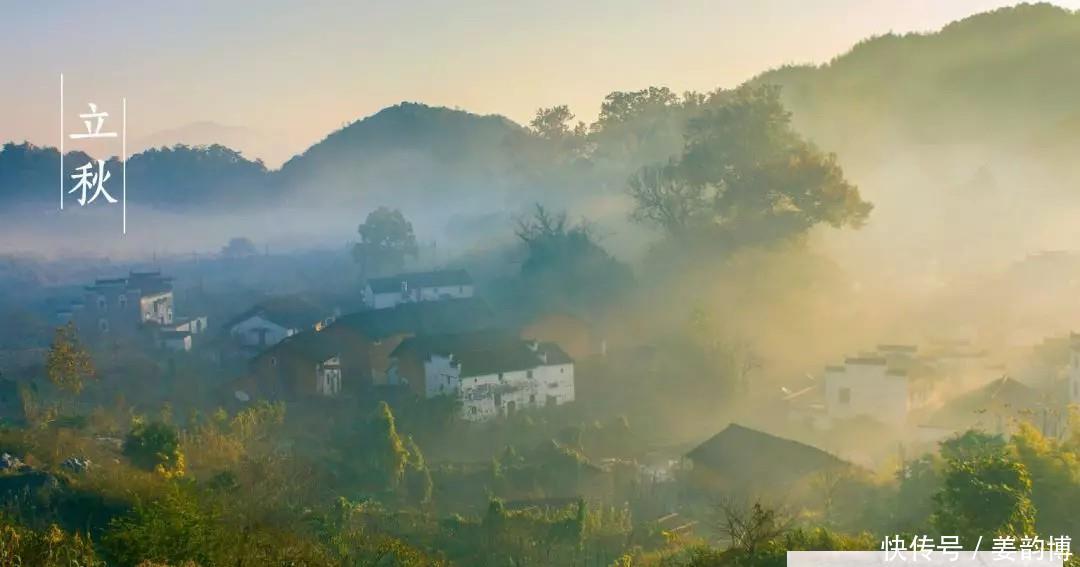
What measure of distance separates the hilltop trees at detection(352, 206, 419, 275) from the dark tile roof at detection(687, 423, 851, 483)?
24.8 metres

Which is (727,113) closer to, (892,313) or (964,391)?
(892,313)

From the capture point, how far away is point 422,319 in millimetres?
26969

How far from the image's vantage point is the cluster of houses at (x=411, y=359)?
2156 centimetres

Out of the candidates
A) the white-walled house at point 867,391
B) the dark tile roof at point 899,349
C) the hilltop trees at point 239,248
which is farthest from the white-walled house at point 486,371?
the hilltop trees at point 239,248

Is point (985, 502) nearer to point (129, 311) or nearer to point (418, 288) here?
point (418, 288)

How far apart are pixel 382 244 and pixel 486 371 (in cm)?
1977

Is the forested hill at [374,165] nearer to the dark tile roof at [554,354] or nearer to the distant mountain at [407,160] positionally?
the distant mountain at [407,160]

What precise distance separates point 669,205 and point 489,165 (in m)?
38.1

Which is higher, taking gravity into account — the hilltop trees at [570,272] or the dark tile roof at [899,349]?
the hilltop trees at [570,272]

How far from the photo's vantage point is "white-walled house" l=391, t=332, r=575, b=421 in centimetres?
2127

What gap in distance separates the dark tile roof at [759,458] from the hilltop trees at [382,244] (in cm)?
2481

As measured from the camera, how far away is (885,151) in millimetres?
50594

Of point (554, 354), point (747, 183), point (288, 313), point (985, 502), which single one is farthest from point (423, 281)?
point (985, 502)

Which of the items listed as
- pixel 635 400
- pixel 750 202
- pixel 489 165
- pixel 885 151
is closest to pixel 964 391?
pixel 635 400
